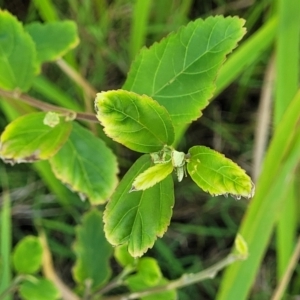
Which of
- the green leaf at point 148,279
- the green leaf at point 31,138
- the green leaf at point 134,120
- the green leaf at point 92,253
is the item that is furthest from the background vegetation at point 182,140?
the green leaf at point 134,120

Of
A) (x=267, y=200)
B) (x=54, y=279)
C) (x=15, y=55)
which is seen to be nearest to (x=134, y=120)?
(x=15, y=55)

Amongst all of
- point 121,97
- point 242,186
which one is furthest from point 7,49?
point 242,186

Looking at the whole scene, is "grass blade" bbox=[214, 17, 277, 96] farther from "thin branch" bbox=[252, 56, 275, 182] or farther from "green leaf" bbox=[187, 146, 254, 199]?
"green leaf" bbox=[187, 146, 254, 199]

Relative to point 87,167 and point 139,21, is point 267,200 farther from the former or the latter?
point 139,21

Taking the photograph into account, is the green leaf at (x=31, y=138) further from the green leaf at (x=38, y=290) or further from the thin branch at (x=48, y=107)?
the green leaf at (x=38, y=290)

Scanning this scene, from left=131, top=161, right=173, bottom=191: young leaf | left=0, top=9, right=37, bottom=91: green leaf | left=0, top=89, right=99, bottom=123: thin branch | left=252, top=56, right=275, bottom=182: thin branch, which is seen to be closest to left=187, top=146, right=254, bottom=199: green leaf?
left=131, top=161, right=173, bottom=191: young leaf

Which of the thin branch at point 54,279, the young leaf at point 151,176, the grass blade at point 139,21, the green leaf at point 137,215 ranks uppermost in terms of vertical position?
the young leaf at point 151,176
